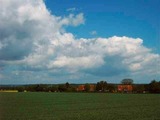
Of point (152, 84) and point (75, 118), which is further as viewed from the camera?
point (152, 84)

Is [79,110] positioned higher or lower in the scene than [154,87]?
lower

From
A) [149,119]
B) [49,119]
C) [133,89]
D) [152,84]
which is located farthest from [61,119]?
[133,89]

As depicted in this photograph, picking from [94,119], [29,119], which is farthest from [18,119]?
[94,119]

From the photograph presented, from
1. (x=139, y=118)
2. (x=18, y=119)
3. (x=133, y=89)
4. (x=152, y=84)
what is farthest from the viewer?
(x=133, y=89)

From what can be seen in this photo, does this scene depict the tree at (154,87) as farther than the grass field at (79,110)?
Yes

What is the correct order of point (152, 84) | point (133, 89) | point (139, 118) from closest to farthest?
1. point (139, 118)
2. point (152, 84)
3. point (133, 89)

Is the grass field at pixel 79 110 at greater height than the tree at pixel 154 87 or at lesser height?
lesser

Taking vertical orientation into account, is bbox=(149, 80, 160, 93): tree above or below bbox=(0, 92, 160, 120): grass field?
above

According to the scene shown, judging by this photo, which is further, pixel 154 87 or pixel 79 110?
pixel 154 87

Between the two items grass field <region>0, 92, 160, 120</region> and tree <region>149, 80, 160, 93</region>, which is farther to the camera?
tree <region>149, 80, 160, 93</region>

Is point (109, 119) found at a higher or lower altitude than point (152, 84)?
lower

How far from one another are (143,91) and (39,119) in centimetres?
15332

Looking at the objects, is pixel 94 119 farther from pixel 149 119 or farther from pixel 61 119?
pixel 149 119

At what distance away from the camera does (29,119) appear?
1363 inches
